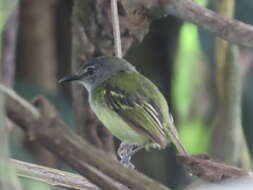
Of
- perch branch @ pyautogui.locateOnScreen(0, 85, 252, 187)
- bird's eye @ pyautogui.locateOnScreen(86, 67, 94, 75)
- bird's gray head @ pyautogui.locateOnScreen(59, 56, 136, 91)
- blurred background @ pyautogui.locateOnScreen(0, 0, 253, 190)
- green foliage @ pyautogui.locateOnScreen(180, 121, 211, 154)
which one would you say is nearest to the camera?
perch branch @ pyautogui.locateOnScreen(0, 85, 252, 187)

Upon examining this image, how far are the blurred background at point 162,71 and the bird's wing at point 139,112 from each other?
A: 0.63 m

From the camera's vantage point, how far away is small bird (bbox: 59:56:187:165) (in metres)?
2.77

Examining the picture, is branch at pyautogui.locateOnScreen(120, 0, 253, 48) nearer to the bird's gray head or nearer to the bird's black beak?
the bird's gray head

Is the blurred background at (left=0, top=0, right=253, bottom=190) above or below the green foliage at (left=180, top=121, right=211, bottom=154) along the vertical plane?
above

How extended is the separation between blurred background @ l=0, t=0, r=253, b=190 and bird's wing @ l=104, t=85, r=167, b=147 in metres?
0.63

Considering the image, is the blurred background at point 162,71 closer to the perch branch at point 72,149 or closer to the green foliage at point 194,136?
the green foliage at point 194,136

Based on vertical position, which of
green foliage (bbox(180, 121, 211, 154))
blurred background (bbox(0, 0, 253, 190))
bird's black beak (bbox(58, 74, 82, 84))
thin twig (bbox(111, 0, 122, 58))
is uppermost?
thin twig (bbox(111, 0, 122, 58))

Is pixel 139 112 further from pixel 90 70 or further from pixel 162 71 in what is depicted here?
pixel 162 71

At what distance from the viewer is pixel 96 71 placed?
3.23 m

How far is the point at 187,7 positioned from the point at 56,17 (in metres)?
3.24

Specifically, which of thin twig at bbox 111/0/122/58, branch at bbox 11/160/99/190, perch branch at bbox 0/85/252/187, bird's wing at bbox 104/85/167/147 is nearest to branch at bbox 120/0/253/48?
thin twig at bbox 111/0/122/58

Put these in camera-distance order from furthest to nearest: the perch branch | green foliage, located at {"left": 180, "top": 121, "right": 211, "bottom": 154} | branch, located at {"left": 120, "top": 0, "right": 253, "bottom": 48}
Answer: green foliage, located at {"left": 180, "top": 121, "right": 211, "bottom": 154} → branch, located at {"left": 120, "top": 0, "right": 253, "bottom": 48} → the perch branch

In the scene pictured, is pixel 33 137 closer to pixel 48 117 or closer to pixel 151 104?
pixel 48 117

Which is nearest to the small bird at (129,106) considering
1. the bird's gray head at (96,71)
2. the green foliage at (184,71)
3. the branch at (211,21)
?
the bird's gray head at (96,71)
